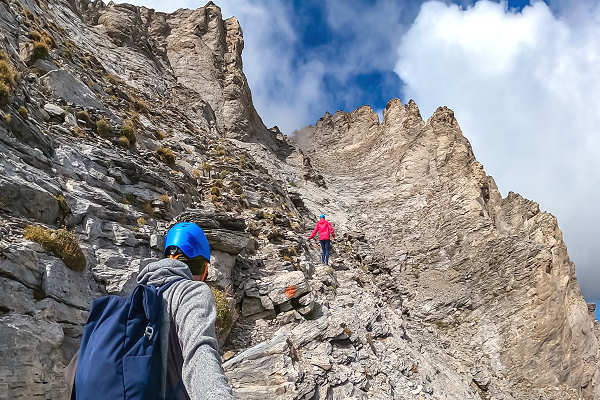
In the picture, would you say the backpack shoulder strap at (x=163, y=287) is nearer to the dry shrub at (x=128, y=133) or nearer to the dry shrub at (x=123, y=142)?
the dry shrub at (x=123, y=142)

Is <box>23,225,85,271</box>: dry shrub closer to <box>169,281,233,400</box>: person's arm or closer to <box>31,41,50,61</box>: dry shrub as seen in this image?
<box>169,281,233,400</box>: person's arm

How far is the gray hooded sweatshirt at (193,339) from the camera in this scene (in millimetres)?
1750

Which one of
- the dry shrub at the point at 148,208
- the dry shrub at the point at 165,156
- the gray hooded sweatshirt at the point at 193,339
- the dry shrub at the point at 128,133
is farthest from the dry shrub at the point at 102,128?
the gray hooded sweatshirt at the point at 193,339

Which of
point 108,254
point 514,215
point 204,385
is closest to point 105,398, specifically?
point 204,385

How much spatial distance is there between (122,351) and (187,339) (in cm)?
29

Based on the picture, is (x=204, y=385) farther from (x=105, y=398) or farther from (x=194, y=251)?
(x=194, y=251)

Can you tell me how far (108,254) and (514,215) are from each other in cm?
3014

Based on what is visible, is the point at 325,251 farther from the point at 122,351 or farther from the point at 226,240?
Answer: the point at 122,351

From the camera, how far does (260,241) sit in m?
15.2

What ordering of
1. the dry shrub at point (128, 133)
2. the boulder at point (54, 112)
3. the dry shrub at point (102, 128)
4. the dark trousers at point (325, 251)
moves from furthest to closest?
the dark trousers at point (325, 251)
the dry shrub at point (128, 133)
the dry shrub at point (102, 128)
the boulder at point (54, 112)

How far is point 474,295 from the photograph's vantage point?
22781 mm

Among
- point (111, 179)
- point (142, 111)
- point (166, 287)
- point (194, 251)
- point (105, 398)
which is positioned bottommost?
point (105, 398)

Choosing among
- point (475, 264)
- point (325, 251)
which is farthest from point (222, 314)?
point (475, 264)

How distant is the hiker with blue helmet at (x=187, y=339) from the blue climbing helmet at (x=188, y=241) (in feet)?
0.95
